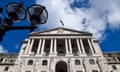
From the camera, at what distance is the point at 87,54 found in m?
35.7

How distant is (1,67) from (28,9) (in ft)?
103

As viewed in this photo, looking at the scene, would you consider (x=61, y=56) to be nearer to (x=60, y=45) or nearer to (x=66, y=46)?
(x=66, y=46)

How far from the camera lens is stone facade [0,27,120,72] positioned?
103ft

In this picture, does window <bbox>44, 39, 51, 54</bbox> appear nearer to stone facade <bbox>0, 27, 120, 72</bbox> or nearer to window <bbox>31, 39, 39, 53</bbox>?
stone facade <bbox>0, 27, 120, 72</bbox>

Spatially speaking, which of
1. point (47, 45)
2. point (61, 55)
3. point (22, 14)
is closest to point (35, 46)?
point (47, 45)

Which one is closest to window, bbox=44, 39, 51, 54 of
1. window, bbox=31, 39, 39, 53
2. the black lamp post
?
window, bbox=31, 39, 39, 53

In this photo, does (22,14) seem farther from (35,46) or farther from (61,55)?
(35,46)

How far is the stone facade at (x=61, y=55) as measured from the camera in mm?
31281

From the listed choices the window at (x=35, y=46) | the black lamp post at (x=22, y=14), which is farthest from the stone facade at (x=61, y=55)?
the black lamp post at (x=22, y=14)

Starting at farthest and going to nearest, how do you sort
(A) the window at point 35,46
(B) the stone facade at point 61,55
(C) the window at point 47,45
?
(C) the window at point 47,45
(A) the window at point 35,46
(B) the stone facade at point 61,55

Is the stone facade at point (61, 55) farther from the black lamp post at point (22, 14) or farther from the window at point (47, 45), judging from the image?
the black lamp post at point (22, 14)

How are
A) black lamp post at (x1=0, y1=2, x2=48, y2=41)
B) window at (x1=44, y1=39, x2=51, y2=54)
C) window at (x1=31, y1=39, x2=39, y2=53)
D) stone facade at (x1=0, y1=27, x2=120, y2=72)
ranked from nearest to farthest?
1. black lamp post at (x1=0, y1=2, x2=48, y2=41)
2. stone facade at (x1=0, y1=27, x2=120, y2=72)
3. window at (x1=31, y1=39, x2=39, y2=53)
4. window at (x1=44, y1=39, x2=51, y2=54)

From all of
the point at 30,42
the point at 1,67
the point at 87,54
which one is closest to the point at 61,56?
the point at 87,54

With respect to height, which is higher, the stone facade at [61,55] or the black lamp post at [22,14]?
the stone facade at [61,55]
